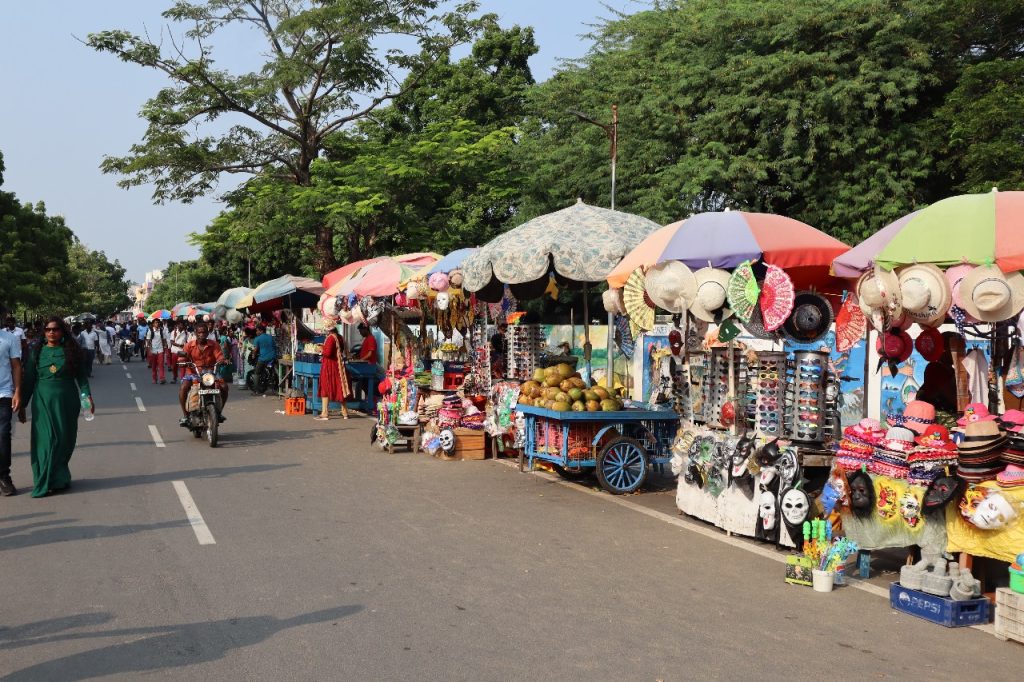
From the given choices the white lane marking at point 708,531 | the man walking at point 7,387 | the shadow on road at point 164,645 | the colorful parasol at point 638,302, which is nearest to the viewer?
the shadow on road at point 164,645

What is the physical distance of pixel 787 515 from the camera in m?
7.75

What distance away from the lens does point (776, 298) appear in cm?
838

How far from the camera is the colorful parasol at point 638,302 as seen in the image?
10336 mm

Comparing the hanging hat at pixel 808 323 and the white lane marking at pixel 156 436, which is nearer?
the hanging hat at pixel 808 323

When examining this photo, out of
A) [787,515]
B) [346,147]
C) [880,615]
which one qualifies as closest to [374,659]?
[880,615]

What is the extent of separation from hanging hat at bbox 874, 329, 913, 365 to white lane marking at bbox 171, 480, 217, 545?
589 centimetres

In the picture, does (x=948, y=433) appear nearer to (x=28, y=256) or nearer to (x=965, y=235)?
(x=965, y=235)

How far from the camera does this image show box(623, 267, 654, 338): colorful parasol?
1034cm

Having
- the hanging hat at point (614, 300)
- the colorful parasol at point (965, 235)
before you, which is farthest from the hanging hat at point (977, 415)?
the hanging hat at point (614, 300)

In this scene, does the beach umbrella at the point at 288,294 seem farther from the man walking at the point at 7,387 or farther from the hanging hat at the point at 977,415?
the hanging hat at the point at 977,415

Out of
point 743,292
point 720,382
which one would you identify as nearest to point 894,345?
point 743,292

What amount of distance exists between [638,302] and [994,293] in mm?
4273

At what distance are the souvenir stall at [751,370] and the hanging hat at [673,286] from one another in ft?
0.04

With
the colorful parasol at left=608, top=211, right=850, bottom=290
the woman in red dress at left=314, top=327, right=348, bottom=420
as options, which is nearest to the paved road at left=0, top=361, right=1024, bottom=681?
the colorful parasol at left=608, top=211, right=850, bottom=290
